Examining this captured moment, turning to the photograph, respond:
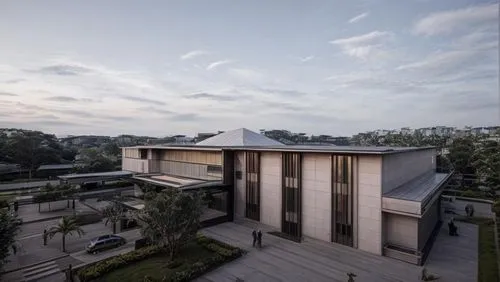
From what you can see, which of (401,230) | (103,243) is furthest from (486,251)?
(103,243)

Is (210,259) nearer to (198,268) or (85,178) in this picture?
(198,268)

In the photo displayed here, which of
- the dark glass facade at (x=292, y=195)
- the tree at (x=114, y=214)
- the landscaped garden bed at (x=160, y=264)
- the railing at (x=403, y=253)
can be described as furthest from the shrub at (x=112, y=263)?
the railing at (x=403, y=253)

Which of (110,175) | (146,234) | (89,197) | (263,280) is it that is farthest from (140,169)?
(263,280)

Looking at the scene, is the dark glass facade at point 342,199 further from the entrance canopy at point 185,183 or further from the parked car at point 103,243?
the parked car at point 103,243

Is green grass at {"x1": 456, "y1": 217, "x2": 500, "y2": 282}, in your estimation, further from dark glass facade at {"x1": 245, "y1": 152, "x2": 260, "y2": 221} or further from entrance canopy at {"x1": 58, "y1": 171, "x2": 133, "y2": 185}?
entrance canopy at {"x1": 58, "y1": 171, "x2": 133, "y2": 185}

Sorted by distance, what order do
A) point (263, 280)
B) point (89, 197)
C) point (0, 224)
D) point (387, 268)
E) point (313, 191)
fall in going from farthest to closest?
point (89, 197), point (313, 191), point (387, 268), point (263, 280), point (0, 224)

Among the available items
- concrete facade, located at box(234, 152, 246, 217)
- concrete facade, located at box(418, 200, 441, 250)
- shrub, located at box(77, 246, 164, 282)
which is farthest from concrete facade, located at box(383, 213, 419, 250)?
shrub, located at box(77, 246, 164, 282)

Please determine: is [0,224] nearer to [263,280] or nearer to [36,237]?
[36,237]
